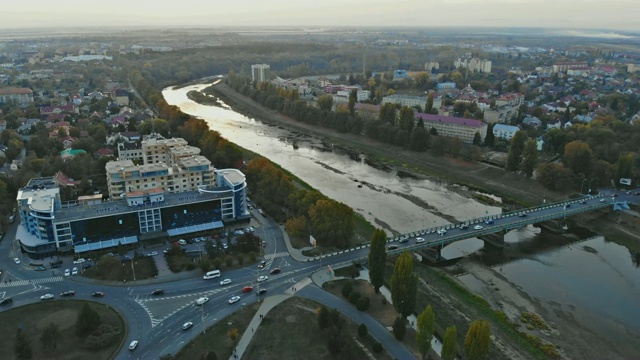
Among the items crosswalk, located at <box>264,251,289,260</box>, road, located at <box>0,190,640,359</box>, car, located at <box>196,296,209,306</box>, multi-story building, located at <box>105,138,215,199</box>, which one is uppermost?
multi-story building, located at <box>105,138,215,199</box>

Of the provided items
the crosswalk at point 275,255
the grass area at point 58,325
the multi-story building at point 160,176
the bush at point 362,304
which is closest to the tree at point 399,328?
the bush at point 362,304

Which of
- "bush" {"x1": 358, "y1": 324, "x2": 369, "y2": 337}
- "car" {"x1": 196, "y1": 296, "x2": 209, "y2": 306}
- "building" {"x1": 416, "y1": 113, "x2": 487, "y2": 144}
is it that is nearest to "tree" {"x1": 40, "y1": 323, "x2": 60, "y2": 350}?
"car" {"x1": 196, "y1": 296, "x2": 209, "y2": 306}

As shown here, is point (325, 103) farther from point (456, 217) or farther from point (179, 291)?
point (179, 291)

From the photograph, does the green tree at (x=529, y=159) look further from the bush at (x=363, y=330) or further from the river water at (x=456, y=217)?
the bush at (x=363, y=330)

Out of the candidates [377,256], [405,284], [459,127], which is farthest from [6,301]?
[459,127]

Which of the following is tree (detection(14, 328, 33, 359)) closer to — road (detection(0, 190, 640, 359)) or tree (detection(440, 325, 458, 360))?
road (detection(0, 190, 640, 359))
